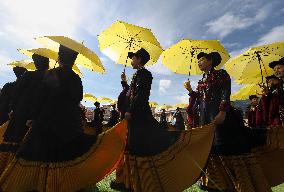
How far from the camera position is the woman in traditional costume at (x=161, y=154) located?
198 inches

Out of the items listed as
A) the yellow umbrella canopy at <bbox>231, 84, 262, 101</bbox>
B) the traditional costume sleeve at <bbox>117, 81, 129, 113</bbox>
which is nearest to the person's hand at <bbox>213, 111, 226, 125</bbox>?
the traditional costume sleeve at <bbox>117, 81, 129, 113</bbox>

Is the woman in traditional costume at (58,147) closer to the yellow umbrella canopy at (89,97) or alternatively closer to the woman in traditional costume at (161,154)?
the woman in traditional costume at (161,154)

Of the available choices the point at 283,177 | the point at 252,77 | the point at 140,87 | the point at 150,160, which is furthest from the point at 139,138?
the point at 252,77

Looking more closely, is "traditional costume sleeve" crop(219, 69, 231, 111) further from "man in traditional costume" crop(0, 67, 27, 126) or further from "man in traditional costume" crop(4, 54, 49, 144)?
"man in traditional costume" crop(0, 67, 27, 126)

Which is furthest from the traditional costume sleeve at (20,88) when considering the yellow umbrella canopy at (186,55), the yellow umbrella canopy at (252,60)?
the yellow umbrella canopy at (252,60)

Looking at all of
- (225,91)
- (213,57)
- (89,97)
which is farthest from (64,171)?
(89,97)

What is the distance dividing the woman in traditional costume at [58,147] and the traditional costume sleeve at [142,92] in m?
1.00

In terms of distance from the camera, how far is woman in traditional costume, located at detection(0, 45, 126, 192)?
167 inches

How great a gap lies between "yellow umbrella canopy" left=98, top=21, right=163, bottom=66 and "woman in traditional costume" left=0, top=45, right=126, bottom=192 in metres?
3.41

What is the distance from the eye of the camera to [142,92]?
18.4ft

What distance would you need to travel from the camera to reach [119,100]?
6.29m

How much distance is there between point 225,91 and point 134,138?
143 cm

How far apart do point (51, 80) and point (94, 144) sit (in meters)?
0.93

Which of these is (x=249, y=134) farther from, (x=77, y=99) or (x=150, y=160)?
(x=77, y=99)
